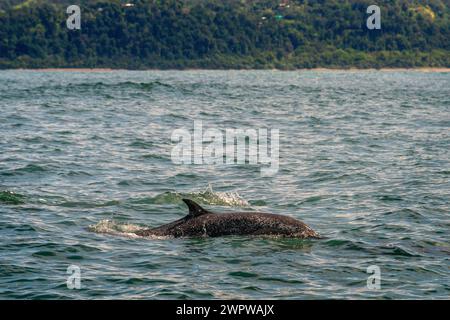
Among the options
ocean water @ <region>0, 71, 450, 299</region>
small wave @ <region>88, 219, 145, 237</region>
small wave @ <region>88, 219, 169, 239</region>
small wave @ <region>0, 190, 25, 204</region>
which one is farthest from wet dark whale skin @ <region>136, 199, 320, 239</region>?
small wave @ <region>0, 190, 25, 204</region>

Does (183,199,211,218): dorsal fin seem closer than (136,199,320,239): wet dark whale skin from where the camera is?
Yes

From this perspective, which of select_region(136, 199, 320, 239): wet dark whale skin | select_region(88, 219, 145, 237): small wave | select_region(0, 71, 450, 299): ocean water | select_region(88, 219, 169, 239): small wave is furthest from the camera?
select_region(88, 219, 145, 237): small wave

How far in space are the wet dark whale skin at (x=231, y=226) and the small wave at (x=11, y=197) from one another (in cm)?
586

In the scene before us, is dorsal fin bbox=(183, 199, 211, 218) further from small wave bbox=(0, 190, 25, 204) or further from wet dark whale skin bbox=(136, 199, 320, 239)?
small wave bbox=(0, 190, 25, 204)

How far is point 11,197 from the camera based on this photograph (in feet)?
81.3

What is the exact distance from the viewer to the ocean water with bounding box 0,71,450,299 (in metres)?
16.7

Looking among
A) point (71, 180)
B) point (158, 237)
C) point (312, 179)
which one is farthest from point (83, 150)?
point (158, 237)

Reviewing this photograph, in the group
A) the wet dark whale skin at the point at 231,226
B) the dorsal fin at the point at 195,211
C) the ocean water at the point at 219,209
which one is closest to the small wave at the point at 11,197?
the ocean water at the point at 219,209

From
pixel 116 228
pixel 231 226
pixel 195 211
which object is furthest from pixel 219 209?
pixel 195 211

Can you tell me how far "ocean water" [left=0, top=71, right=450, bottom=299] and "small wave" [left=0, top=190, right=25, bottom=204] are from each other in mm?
99

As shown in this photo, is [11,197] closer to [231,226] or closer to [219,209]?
[219,209]

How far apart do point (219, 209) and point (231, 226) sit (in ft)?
12.7
